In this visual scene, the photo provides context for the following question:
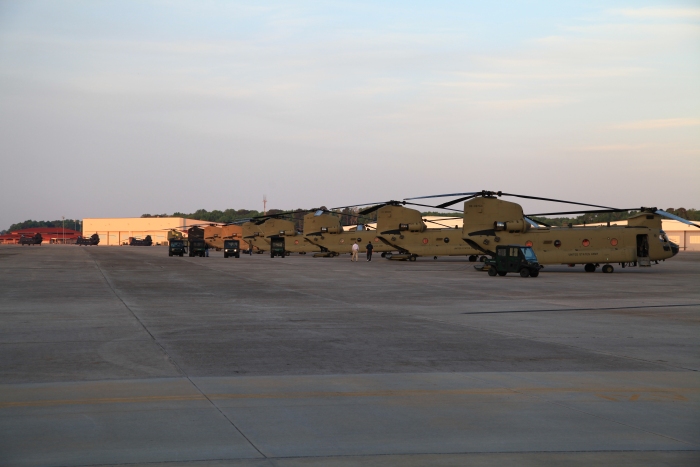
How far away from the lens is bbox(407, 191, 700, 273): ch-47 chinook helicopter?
40.4 meters

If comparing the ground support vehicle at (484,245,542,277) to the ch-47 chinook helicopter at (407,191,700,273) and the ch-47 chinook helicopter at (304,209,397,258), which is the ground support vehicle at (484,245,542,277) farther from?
the ch-47 chinook helicopter at (304,209,397,258)

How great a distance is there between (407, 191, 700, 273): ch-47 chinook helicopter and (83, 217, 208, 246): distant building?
14721 centimetres

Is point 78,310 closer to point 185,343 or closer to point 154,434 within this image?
point 185,343

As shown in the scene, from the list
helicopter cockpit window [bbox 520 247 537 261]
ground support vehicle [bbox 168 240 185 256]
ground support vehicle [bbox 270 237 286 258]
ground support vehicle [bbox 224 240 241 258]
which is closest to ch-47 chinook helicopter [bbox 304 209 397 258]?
ground support vehicle [bbox 270 237 286 258]

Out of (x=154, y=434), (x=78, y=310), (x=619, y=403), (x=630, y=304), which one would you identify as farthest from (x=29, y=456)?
(x=630, y=304)

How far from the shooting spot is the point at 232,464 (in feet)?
19.5

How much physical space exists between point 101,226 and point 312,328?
7329 inches

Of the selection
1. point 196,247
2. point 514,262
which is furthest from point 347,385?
point 196,247

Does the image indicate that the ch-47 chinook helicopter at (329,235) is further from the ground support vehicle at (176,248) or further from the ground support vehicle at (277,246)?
the ground support vehicle at (176,248)

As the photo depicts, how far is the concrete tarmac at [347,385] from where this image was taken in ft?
21.1

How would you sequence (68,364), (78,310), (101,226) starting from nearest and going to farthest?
1. (68,364)
2. (78,310)
3. (101,226)

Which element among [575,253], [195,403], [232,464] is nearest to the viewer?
[232,464]

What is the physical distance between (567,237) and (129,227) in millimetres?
161101

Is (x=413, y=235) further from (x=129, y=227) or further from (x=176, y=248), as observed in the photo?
(x=129, y=227)
